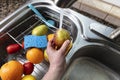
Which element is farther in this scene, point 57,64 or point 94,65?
point 94,65

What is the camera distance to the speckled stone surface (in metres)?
0.89

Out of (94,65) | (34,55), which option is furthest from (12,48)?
(94,65)

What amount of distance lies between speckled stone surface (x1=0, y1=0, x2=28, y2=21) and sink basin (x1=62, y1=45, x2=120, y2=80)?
40cm

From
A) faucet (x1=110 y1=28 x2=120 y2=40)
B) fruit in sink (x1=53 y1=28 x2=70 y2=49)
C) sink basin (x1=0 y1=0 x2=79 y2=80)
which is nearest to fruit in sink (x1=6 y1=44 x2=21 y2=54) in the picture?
sink basin (x1=0 y1=0 x2=79 y2=80)

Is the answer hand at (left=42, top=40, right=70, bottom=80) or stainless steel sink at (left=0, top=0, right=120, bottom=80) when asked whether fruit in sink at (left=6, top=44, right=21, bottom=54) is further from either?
hand at (left=42, top=40, right=70, bottom=80)

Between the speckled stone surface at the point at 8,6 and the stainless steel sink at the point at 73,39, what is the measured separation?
0.48ft

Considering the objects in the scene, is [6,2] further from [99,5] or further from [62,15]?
[99,5]

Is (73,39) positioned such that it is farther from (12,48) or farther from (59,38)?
(12,48)

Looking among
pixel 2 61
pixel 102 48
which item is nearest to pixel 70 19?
pixel 102 48

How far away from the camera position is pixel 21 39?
30.1 inches

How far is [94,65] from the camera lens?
0.81 m

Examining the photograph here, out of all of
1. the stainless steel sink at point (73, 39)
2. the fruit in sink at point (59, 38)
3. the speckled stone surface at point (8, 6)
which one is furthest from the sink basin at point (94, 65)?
the speckled stone surface at point (8, 6)

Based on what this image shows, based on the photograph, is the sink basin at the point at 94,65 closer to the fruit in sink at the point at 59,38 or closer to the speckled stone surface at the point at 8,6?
the fruit in sink at the point at 59,38

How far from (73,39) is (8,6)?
1.32 feet
